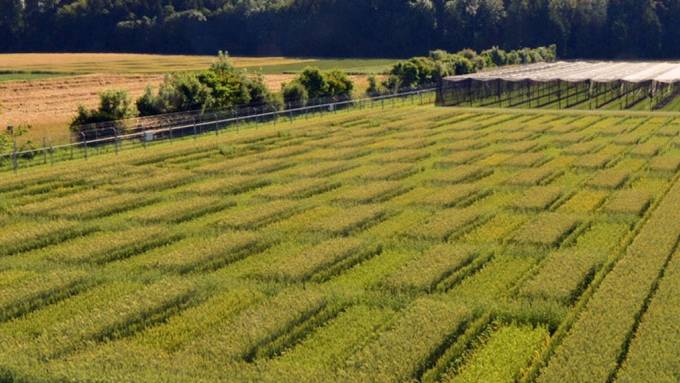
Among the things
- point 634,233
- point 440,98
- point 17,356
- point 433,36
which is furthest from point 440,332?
point 433,36

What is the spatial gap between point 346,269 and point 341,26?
6426 inches

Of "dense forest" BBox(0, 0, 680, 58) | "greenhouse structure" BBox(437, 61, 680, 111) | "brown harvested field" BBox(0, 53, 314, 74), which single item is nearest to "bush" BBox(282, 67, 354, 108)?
"greenhouse structure" BBox(437, 61, 680, 111)

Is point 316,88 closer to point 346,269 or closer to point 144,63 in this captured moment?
point 346,269

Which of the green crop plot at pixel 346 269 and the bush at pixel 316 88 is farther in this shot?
the bush at pixel 316 88

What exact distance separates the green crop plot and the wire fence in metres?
2.65

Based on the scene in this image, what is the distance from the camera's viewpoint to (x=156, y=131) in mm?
55562

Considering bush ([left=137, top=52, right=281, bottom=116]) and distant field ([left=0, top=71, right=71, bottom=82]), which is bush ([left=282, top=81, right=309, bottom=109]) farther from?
distant field ([left=0, top=71, right=71, bottom=82])

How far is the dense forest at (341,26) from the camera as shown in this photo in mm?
159375

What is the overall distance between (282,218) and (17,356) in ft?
47.3

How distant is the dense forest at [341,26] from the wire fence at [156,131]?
311ft

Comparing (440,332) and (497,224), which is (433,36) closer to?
(497,224)

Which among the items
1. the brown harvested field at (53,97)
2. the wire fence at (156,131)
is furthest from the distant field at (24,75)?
the wire fence at (156,131)

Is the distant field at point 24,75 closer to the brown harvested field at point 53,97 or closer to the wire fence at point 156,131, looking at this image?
the brown harvested field at point 53,97

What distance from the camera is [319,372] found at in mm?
16453
